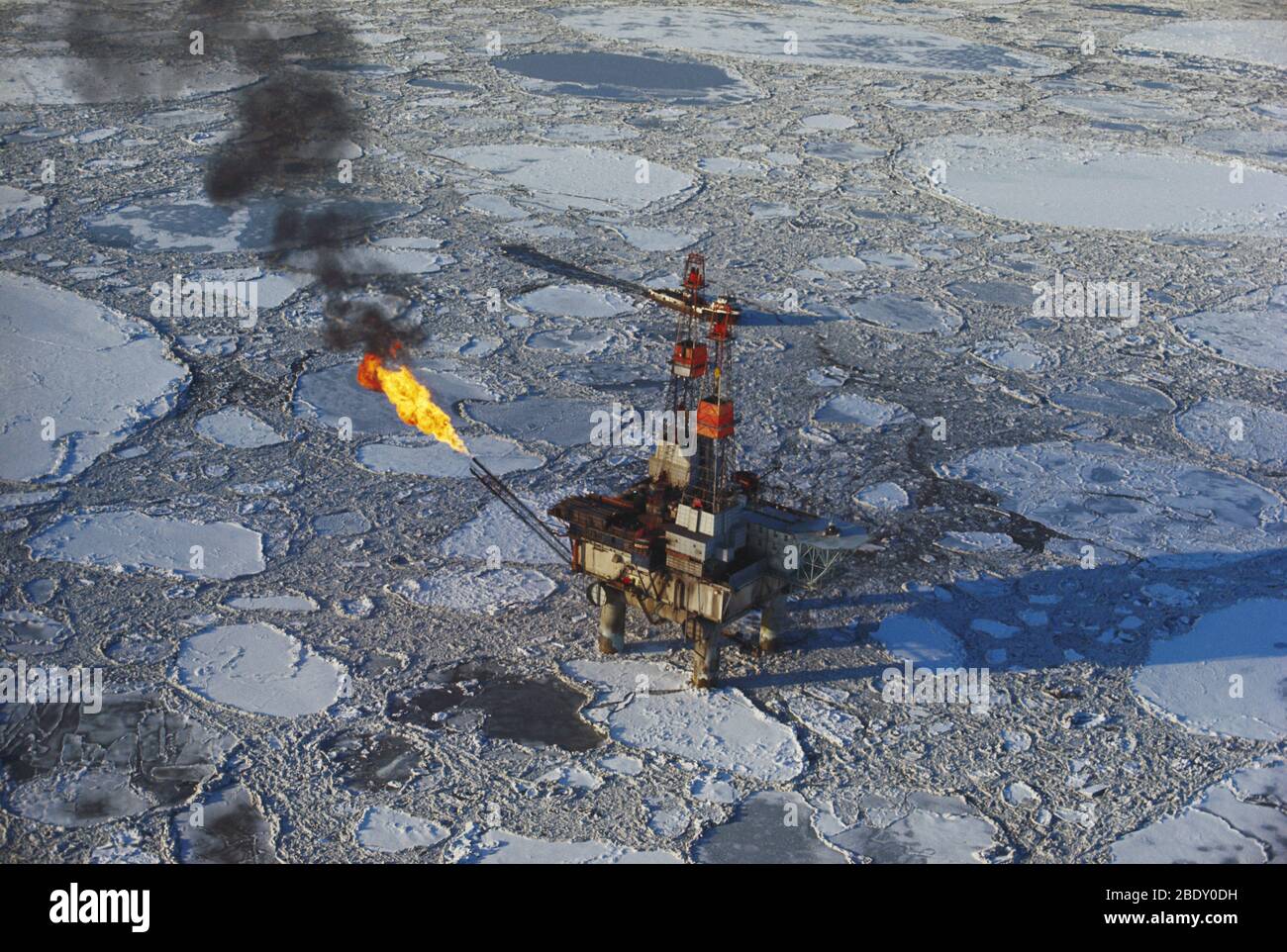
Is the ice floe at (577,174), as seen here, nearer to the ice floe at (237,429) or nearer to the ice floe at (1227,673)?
the ice floe at (237,429)

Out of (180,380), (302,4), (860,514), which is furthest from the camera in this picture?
(302,4)

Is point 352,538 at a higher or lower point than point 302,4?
lower

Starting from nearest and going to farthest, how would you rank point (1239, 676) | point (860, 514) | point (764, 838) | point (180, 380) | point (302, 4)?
point (764, 838) < point (1239, 676) < point (860, 514) < point (180, 380) < point (302, 4)

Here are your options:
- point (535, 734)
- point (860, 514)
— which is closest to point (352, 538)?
point (535, 734)

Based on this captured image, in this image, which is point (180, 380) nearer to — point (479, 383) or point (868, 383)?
point (479, 383)

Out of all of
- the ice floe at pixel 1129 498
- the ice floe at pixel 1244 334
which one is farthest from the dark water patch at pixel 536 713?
the ice floe at pixel 1244 334

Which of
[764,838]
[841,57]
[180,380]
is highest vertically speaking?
[841,57]
